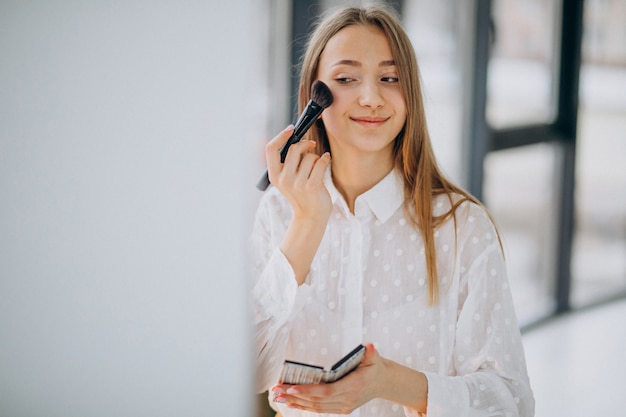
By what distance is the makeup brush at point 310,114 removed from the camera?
31.6 inches

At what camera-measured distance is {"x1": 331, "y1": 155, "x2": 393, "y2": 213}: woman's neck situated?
0.92m

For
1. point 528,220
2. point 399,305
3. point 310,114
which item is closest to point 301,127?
point 310,114

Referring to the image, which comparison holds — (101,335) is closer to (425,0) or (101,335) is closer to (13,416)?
(13,416)

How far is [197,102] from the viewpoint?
518 mm

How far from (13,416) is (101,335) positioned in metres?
0.08

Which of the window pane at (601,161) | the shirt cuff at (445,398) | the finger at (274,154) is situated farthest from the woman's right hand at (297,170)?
the window pane at (601,161)

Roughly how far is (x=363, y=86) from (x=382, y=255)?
0.21 metres

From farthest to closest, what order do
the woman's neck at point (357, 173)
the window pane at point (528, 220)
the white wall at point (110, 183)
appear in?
the window pane at point (528, 220) → the woman's neck at point (357, 173) → the white wall at point (110, 183)

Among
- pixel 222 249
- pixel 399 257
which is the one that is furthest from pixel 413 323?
pixel 222 249

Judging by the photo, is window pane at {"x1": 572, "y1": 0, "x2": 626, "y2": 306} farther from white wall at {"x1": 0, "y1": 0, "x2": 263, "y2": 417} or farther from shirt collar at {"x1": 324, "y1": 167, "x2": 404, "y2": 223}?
white wall at {"x1": 0, "y1": 0, "x2": 263, "y2": 417}

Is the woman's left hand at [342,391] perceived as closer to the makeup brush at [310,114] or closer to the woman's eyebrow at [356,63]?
the makeup brush at [310,114]

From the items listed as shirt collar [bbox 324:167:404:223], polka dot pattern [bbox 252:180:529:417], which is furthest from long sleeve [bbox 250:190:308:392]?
shirt collar [bbox 324:167:404:223]

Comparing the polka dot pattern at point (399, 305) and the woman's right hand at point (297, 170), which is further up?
the woman's right hand at point (297, 170)

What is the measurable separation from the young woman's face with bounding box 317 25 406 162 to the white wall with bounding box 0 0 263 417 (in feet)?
1.10
